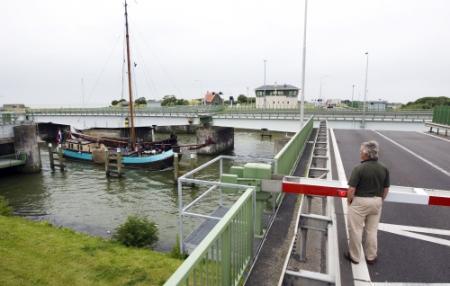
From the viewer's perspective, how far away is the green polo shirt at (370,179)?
4105 mm

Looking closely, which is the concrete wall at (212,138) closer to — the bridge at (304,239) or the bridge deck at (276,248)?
the bridge at (304,239)

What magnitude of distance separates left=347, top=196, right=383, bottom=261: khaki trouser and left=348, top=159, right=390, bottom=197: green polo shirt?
0.10 meters

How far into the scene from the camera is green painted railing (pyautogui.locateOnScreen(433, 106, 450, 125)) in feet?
83.0

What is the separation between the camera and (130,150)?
34688 millimetres

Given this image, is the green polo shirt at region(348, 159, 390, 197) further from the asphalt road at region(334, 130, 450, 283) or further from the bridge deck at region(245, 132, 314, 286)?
the bridge deck at region(245, 132, 314, 286)

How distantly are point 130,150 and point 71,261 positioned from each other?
26242 millimetres

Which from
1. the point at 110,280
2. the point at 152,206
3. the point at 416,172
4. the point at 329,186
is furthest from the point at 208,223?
the point at 152,206

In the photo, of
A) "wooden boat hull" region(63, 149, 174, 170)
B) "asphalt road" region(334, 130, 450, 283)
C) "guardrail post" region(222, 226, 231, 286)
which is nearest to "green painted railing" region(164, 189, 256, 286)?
"guardrail post" region(222, 226, 231, 286)

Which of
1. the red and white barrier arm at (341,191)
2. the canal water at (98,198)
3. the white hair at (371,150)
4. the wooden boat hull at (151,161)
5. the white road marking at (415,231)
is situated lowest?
the canal water at (98,198)

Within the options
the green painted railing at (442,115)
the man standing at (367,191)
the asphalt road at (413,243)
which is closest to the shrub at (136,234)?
the asphalt road at (413,243)

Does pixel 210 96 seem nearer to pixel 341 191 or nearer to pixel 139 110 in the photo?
pixel 139 110

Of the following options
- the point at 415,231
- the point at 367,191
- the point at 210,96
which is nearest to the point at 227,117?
the point at 415,231

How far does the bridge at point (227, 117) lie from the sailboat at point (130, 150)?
6235 mm

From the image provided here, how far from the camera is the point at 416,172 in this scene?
1080 centimetres
